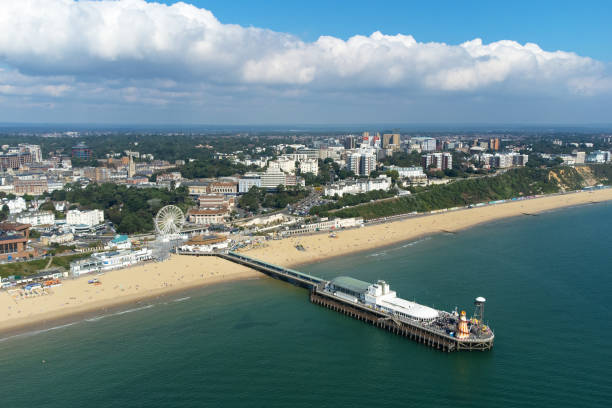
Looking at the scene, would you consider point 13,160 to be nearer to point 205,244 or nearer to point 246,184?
point 246,184

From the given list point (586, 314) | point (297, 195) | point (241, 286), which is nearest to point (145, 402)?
point (241, 286)

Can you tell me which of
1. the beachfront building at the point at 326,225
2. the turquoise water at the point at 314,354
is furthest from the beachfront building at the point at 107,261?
the beachfront building at the point at 326,225

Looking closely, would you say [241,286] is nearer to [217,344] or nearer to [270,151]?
[217,344]

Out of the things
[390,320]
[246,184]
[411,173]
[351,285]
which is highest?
[411,173]

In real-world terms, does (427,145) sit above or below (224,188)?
above

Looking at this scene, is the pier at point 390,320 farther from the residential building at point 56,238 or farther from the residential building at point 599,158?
the residential building at point 599,158

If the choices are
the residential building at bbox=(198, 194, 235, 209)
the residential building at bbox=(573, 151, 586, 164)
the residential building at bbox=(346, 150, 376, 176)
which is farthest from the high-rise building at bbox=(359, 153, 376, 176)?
the residential building at bbox=(573, 151, 586, 164)

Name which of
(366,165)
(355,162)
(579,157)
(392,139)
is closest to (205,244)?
(366,165)
